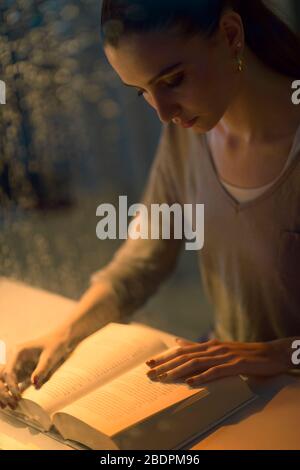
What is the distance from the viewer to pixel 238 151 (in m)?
0.93

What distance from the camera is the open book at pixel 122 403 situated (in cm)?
71

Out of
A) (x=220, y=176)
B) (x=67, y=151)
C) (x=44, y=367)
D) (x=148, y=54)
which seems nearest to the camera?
(x=148, y=54)

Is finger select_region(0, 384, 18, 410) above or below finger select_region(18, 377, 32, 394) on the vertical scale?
below

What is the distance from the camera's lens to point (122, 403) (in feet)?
2.43

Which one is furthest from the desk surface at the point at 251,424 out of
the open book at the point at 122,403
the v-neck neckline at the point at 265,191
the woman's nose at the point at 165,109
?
the woman's nose at the point at 165,109

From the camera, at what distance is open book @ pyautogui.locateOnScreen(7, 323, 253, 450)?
2.32ft

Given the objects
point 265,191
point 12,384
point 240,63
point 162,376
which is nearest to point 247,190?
point 265,191

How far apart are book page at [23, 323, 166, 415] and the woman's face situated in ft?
0.95

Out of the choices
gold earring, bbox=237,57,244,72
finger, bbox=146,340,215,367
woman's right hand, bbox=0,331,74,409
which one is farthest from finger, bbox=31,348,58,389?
gold earring, bbox=237,57,244,72

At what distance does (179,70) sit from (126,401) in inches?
14.7

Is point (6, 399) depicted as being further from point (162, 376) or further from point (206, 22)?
point (206, 22)

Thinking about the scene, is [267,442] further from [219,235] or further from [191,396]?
[219,235]

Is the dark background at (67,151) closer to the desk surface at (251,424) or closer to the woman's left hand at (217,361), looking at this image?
the desk surface at (251,424)

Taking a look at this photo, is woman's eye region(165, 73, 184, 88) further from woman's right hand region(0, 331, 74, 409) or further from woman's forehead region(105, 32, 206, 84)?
woman's right hand region(0, 331, 74, 409)
